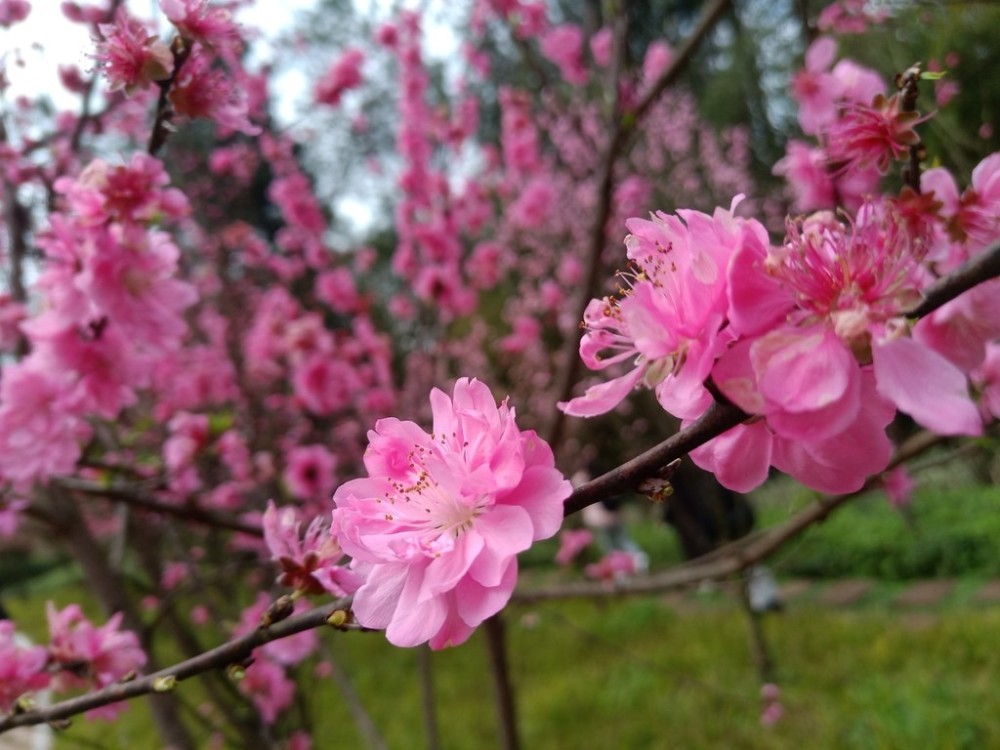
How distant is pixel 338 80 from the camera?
4.06 m

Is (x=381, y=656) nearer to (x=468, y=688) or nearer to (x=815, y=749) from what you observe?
(x=468, y=688)

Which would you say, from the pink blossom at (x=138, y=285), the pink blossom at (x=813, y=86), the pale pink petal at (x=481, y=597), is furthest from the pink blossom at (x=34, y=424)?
the pink blossom at (x=813, y=86)

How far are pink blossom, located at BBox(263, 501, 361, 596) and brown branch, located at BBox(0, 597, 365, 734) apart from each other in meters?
0.04

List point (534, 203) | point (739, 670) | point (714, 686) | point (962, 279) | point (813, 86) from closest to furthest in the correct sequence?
1. point (962, 279)
2. point (813, 86)
3. point (714, 686)
4. point (739, 670)
5. point (534, 203)

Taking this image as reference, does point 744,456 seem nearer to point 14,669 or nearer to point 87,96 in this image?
point 14,669

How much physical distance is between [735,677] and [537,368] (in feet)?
12.9

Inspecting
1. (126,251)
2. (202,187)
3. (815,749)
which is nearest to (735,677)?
(815,749)

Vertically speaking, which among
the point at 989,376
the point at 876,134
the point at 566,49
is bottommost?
the point at 989,376

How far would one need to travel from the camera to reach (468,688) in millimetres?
4461

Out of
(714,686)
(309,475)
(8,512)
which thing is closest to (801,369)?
(8,512)

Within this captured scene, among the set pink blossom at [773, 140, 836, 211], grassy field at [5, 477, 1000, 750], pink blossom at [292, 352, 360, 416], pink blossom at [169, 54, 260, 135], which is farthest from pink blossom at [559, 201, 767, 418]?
pink blossom at [292, 352, 360, 416]

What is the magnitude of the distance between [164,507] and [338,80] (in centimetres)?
319

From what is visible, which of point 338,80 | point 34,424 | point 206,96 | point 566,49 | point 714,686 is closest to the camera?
point 206,96

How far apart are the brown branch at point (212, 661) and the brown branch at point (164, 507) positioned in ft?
2.32
